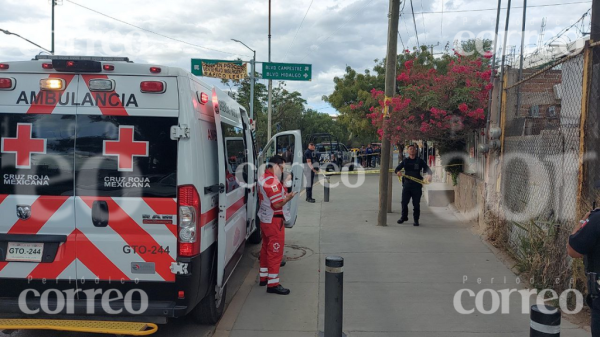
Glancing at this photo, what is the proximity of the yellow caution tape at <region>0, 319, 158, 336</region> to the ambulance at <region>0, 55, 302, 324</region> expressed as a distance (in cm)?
8

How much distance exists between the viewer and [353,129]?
27547 millimetres

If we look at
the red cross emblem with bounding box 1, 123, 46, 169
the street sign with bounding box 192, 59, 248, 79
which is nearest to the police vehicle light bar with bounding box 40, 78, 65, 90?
the red cross emblem with bounding box 1, 123, 46, 169

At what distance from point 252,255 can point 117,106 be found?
4288mm

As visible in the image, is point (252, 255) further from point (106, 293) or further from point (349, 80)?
point (349, 80)

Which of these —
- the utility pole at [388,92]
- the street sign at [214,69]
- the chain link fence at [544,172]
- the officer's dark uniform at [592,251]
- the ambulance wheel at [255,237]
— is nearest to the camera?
the officer's dark uniform at [592,251]

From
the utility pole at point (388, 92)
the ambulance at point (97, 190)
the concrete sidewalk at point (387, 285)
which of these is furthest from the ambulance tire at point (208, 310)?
the utility pole at point (388, 92)

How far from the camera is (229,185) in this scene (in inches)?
196

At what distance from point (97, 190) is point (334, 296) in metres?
2.07

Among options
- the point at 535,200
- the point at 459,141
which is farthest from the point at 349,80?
the point at 535,200

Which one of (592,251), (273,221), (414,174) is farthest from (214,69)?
(592,251)

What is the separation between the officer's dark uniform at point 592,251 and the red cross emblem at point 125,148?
315 cm

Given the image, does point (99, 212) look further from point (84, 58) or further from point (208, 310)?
point (208, 310)

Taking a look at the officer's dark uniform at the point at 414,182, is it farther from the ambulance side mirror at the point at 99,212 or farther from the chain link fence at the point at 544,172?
the ambulance side mirror at the point at 99,212

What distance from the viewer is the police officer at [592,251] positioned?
307cm
